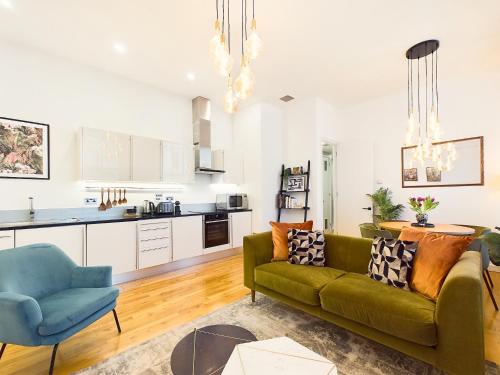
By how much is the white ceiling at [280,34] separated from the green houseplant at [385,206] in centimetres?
205

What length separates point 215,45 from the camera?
5.72ft

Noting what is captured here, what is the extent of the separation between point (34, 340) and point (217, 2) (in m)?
3.13

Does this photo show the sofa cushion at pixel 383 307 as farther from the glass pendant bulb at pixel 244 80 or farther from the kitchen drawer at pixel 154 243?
the kitchen drawer at pixel 154 243

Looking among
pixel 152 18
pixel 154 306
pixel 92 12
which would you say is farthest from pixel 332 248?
pixel 92 12

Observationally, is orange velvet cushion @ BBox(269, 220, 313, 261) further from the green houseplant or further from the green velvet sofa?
the green houseplant

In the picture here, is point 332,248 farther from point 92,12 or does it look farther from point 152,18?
point 92,12

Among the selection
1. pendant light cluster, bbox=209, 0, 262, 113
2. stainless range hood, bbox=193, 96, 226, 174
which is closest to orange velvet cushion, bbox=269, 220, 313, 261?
pendant light cluster, bbox=209, 0, 262, 113

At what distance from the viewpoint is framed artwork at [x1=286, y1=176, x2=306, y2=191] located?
15.5 ft

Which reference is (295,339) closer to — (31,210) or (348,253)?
(348,253)

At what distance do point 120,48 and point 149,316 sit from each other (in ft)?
10.8

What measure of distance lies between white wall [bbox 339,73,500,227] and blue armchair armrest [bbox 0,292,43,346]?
17.0 ft

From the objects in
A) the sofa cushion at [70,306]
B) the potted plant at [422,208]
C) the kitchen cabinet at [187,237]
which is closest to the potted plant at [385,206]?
the potted plant at [422,208]

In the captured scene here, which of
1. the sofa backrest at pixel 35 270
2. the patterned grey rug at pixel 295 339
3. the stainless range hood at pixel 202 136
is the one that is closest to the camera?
the patterned grey rug at pixel 295 339

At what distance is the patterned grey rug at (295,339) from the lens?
1.59m
